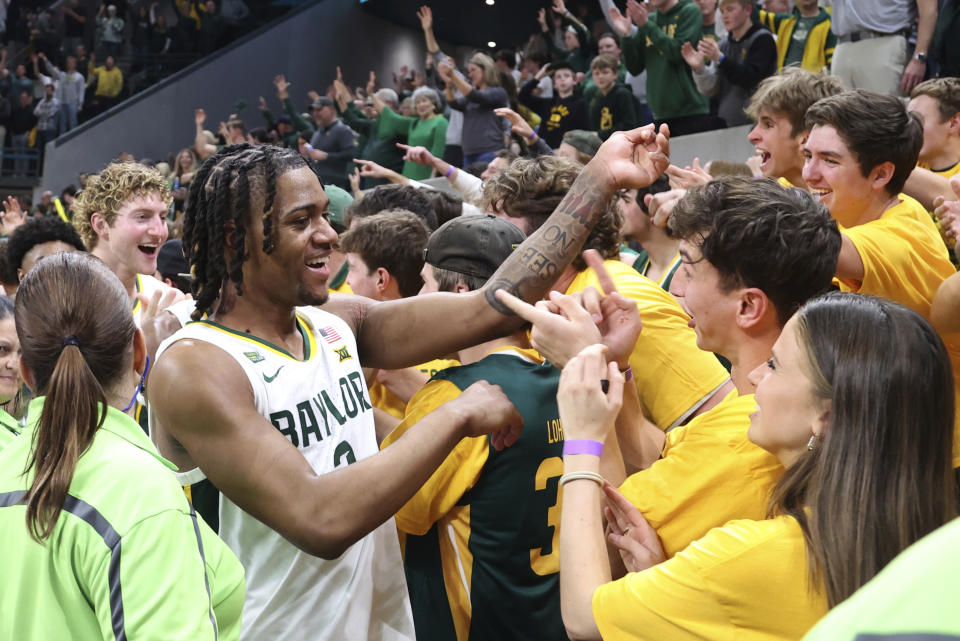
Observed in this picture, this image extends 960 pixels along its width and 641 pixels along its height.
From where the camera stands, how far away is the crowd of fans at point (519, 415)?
1622mm

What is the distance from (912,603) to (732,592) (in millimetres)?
1196

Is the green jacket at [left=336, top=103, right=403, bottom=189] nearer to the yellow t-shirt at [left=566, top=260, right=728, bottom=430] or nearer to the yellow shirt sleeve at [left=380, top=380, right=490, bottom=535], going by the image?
the yellow t-shirt at [left=566, top=260, right=728, bottom=430]

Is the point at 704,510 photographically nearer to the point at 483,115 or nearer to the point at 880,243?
the point at 880,243

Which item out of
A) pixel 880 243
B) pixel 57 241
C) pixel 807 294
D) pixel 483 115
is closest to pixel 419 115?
pixel 483 115

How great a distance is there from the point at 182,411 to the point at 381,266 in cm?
165

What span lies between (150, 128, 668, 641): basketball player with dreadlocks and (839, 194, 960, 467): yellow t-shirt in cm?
81

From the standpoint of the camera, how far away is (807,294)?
2.28 metres

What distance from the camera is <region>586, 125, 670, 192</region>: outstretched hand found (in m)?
2.71

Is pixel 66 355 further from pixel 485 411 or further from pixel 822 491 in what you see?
pixel 822 491

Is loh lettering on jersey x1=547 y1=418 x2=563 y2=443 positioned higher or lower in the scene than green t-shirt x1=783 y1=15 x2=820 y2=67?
higher

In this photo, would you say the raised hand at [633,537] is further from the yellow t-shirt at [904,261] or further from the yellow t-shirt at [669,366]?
the yellow t-shirt at [904,261]

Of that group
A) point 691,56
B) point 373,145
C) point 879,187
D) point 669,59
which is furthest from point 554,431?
point 373,145

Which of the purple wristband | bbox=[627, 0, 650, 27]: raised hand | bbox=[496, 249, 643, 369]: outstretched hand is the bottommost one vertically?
bbox=[627, 0, 650, 27]: raised hand

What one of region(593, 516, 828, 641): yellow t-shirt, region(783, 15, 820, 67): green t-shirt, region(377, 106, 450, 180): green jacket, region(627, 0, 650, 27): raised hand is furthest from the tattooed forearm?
region(377, 106, 450, 180): green jacket
